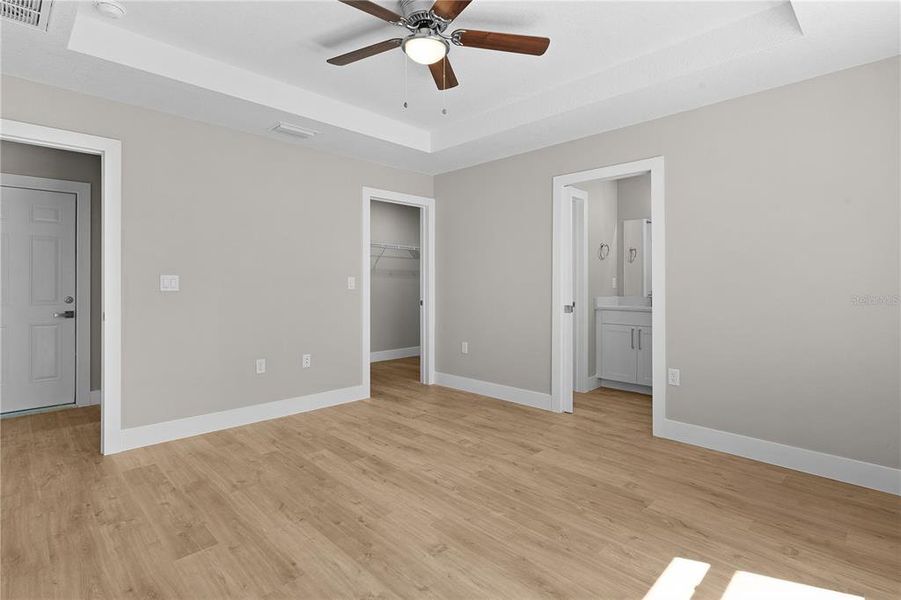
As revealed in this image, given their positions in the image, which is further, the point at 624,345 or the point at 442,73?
the point at 624,345

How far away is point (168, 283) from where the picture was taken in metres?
3.47

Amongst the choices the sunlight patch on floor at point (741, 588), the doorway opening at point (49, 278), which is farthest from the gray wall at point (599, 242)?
the doorway opening at point (49, 278)

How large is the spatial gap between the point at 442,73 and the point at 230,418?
314 centimetres

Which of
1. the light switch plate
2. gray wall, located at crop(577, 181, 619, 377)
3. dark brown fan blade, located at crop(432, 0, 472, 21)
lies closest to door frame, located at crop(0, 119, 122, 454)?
the light switch plate

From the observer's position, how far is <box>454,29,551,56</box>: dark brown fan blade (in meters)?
2.32

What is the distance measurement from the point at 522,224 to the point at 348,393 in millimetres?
2449

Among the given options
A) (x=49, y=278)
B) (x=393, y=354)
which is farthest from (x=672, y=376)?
(x=49, y=278)

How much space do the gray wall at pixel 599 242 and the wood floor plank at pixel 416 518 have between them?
1.79 m

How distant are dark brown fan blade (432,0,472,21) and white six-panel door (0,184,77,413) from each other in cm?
419

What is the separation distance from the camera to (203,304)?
3662 mm

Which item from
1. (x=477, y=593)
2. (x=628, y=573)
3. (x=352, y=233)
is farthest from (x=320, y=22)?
(x=628, y=573)

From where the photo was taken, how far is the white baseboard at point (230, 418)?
3.30 meters

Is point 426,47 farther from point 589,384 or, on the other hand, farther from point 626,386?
point 626,386

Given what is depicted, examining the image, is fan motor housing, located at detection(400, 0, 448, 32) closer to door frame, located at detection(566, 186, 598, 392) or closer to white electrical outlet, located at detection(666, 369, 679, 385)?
door frame, located at detection(566, 186, 598, 392)
